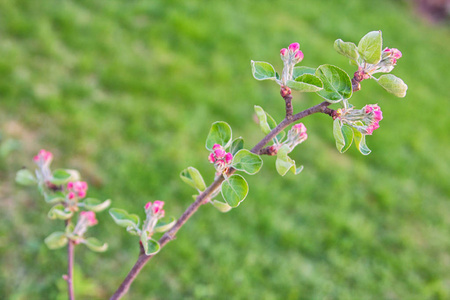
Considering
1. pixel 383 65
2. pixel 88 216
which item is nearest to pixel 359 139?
pixel 383 65

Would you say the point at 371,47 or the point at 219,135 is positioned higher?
the point at 371,47

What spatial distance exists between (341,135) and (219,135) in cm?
31

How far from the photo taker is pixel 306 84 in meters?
0.88

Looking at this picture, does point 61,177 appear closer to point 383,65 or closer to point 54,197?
point 54,197

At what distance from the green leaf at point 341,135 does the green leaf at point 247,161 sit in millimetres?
173

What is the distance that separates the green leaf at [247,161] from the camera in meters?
0.96

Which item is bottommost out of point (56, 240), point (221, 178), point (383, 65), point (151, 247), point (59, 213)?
point (56, 240)

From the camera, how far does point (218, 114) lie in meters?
3.50

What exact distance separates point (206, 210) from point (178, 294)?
2.14 ft

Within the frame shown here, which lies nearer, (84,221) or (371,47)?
(371,47)

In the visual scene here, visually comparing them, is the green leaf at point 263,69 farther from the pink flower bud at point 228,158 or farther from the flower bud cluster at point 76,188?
the flower bud cluster at point 76,188

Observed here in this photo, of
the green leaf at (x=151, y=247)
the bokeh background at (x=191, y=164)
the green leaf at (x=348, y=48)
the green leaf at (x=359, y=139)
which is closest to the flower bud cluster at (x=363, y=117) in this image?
the green leaf at (x=359, y=139)

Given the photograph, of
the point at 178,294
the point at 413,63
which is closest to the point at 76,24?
the point at 178,294

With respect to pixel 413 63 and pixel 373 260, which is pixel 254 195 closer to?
pixel 373 260
